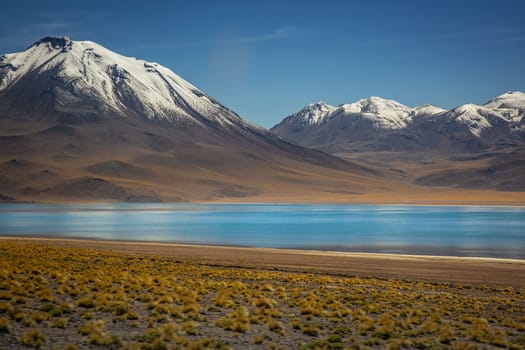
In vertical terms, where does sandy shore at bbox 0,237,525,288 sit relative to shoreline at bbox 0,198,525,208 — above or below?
below

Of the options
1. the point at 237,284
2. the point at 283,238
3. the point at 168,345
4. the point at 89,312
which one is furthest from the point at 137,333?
the point at 283,238

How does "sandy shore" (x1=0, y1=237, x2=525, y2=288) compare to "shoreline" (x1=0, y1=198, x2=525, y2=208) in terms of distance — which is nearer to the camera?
"sandy shore" (x1=0, y1=237, x2=525, y2=288)

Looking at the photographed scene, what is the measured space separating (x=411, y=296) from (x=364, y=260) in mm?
15619

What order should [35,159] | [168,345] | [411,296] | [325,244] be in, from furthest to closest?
[35,159] < [325,244] < [411,296] < [168,345]

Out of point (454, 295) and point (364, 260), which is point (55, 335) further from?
point (364, 260)

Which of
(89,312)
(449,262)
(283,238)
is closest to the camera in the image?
(89,312)

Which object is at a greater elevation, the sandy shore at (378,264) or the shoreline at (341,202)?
the shoreline at (341,202)

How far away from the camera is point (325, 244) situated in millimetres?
50812

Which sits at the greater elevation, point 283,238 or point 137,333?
point 283,238

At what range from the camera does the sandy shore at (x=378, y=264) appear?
29.1 metres

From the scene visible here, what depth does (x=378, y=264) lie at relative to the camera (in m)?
34.6

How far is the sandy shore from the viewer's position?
95.4 feet

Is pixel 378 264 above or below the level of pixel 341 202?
below

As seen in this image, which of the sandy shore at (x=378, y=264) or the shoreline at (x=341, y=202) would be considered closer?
the sandy shore at (x=378, y=264)
